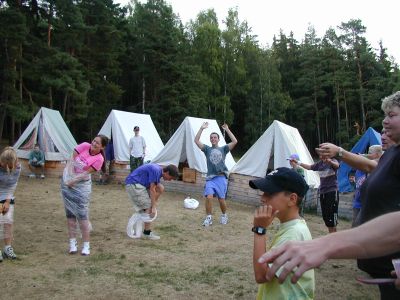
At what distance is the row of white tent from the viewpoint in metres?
10.6

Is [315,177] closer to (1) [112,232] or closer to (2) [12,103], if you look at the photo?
(1) [112,232]

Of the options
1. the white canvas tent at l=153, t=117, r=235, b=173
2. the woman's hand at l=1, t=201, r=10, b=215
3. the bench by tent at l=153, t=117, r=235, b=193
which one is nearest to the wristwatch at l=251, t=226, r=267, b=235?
the woman's hand at l=1, t=201, r=10, b=215

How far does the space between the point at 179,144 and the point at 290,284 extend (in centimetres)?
1053

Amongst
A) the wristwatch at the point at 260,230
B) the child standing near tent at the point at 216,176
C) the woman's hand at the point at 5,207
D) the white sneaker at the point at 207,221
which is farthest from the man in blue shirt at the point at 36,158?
the wristwatch at the point at 260,230

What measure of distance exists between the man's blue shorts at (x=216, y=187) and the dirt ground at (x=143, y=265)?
0.64 metres

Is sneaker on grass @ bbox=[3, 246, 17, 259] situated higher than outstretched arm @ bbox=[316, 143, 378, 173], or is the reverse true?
outstretched arm @ bbox=[316, 143, 378, 173]

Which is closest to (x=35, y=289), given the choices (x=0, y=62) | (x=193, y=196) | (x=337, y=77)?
(x=193, y=196)

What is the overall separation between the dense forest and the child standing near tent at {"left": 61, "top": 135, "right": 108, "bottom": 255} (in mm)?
16807

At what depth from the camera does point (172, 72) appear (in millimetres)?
31047

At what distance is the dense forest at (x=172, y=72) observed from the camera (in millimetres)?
21875

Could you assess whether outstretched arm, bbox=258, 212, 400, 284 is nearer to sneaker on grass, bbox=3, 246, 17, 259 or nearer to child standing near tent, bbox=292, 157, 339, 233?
sneaker on grass, bbox=3, 246, 17, 259

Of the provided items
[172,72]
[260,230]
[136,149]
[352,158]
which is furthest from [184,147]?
[172,72]

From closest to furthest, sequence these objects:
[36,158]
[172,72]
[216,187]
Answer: [216,187] < [36,158] < [172,72]

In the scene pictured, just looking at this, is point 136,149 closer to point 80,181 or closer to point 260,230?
point 80,181
